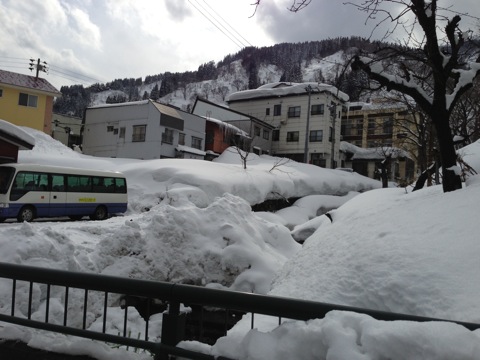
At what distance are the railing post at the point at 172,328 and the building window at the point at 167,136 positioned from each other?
35402 millimetres

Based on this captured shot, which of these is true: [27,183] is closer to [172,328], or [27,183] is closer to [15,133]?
[15,133]

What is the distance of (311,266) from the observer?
597cm

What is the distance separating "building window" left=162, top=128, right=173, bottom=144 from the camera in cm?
3722

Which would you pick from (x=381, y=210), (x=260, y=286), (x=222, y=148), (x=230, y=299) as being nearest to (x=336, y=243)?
(x=381, y=210)

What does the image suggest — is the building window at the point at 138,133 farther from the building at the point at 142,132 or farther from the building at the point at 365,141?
the building at the point at 365,141

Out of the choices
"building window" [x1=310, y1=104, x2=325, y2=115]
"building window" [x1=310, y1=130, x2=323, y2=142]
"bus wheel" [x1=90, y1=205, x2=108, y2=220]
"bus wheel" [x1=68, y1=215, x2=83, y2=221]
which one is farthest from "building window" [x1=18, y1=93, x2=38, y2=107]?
"building window" [x1=310, y1=104, x2=325, y2=115]

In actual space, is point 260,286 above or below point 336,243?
below

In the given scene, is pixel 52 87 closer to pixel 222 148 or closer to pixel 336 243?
pixel 222 148

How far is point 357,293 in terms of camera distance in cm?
460

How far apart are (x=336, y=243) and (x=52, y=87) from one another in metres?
39.8

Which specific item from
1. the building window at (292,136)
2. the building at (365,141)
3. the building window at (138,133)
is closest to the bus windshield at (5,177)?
the building window at (138,133)

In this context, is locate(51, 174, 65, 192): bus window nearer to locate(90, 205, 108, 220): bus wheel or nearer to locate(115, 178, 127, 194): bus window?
locate(90, 205, 108, 220): bus wheel

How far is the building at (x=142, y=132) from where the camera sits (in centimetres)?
3688

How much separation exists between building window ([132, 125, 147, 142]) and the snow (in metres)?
24.8
